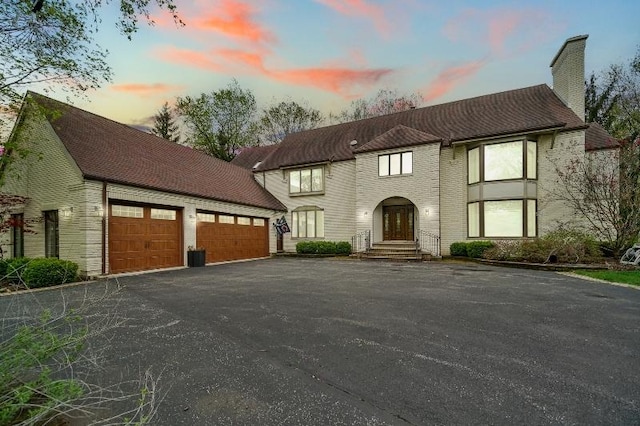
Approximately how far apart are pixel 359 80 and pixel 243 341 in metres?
25.7

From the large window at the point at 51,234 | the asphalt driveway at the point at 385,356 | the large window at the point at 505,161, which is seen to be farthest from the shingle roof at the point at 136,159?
the large window at the point at 505,161

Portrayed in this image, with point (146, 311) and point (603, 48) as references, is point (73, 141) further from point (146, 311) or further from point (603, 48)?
point (603, 48)

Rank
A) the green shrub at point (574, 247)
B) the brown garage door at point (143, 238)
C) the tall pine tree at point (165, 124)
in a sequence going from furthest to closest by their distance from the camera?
the tall pine tree at point (165, 124)
the green shrub at point (574, 247)
the brown garage door at point (143, 238)

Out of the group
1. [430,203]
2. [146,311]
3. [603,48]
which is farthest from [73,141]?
[603,48]

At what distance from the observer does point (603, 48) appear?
74.8 ft

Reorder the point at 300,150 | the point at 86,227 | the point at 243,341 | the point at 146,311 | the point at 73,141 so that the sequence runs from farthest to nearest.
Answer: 1. the point at 300,150
2. the point at 73,141
3. the point at 86,227
4. the point at 146,311
5. the point at 243,341

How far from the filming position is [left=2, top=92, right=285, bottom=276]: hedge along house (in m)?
10.2

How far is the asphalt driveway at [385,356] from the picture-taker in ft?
8.34

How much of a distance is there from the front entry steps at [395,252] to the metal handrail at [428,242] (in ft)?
1.27

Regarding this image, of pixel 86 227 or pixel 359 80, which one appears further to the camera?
pixel 359 80

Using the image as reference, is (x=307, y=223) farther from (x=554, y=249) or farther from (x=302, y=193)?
(x=554, y=249)

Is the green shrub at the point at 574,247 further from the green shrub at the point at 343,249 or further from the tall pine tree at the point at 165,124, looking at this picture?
the tall pine tree at the point at 165,124

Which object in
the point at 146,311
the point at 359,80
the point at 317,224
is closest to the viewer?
the point at 146,311

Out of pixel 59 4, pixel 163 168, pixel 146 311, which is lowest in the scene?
pixel 146 311
